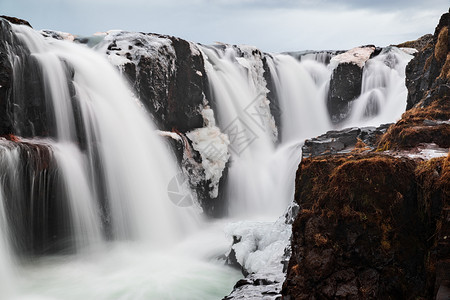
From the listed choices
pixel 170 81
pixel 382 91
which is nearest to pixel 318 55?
pixel 382 91

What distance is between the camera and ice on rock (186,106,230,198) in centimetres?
1328

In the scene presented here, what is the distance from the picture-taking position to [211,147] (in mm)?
13570

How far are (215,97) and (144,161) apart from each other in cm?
535

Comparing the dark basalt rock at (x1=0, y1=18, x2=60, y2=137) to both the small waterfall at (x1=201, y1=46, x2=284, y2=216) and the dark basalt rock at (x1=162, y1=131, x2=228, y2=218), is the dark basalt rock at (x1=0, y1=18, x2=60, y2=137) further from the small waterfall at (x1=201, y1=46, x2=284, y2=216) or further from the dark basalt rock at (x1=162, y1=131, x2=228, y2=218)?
the small waterfall at (x1=201, y1=46, x2=284, y2=216)

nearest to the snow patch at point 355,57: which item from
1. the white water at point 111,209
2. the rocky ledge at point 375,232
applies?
the white water at point 111,209

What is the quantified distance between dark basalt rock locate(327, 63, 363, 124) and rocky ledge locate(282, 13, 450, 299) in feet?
54.1

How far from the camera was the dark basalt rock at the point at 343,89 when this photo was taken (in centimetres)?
1978

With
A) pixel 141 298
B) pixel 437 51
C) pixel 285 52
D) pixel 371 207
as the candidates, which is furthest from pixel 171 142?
pixel 285 52

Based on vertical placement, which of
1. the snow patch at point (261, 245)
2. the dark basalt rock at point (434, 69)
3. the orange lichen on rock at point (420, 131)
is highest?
the dark basalt rock at point (434, 69)

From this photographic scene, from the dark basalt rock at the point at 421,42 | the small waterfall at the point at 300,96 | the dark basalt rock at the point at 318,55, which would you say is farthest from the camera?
the dark basalt rock at the point at 421,42

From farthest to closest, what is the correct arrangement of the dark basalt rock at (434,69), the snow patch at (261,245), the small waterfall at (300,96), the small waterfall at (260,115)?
the small waterfall at (300,96) < the small waterfall at (260,115) < the dark basalt rock at (434,69) < the snow patch at (261,245)

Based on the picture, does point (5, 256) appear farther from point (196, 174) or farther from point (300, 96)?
point (300, 96)

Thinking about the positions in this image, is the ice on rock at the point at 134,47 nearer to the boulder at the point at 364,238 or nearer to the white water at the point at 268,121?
the white water at the point at 268,121

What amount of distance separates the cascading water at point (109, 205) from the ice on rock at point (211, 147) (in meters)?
0.79
